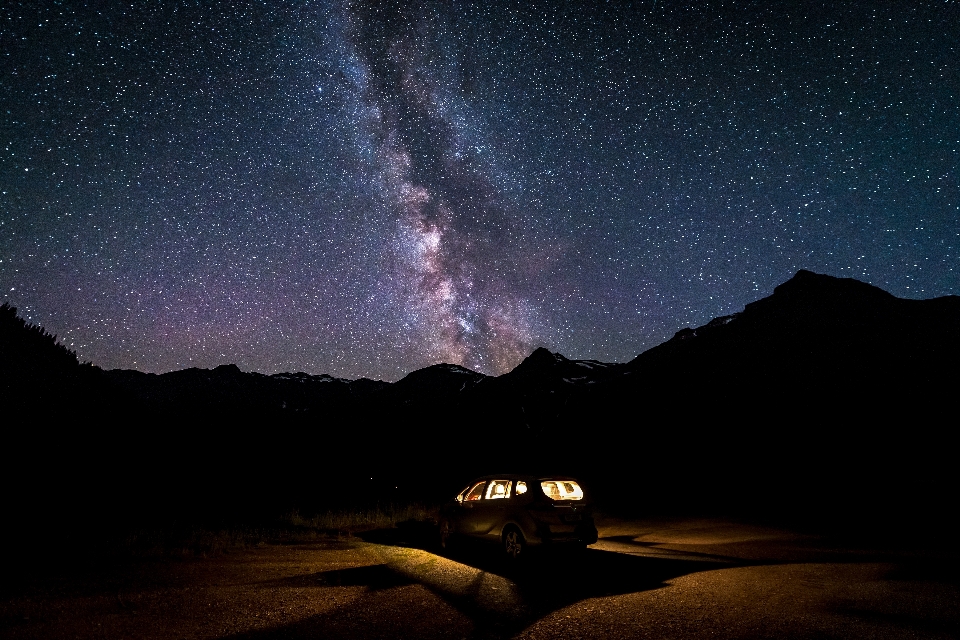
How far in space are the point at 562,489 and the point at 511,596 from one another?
148 inches

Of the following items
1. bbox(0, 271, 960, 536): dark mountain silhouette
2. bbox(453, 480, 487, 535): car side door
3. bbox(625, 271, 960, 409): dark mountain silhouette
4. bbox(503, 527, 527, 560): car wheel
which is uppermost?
bbox(625, 271, 960, 409): dark mountain silhouette

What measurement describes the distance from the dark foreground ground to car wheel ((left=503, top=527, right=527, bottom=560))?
312 mm

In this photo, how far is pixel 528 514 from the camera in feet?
34.4

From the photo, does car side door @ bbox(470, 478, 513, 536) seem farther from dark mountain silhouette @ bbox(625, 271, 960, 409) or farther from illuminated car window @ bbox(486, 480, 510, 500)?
dark mountain silhouette @ bbox(625, 271, 960, 409)

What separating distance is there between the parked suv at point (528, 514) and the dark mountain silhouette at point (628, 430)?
11.5 metres

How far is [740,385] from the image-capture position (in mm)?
59031

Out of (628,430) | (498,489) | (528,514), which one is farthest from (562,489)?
(628,430)

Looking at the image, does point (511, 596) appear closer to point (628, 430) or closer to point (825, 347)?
point (628, 430)

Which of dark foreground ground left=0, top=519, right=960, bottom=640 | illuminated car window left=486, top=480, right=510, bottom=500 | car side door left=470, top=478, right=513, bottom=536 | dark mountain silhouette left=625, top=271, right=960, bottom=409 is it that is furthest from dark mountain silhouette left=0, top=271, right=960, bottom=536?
illuminated car window left=486, top=480, right=510, bottom=500

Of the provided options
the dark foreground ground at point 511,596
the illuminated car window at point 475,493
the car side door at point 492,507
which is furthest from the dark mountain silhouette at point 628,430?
the car side door at point 492,507

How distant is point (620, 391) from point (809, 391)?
23988 millimetres

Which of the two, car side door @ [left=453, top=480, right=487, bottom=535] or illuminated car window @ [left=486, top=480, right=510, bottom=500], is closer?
illuminated car window @ [left=486, top=480, right=510, bottom=500]

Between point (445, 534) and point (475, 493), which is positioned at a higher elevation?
point (475, 493)

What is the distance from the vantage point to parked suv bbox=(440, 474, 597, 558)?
1037 centimetres
